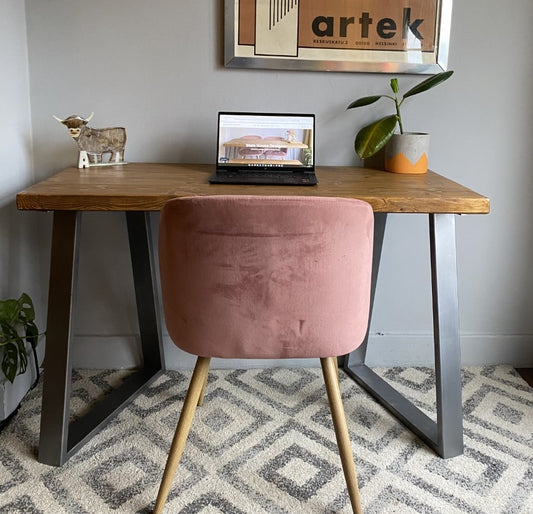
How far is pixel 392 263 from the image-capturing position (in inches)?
83.4

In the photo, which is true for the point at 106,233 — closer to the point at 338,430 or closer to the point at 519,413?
the point at 338,430

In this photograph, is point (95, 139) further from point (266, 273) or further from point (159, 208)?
point (266, 273)

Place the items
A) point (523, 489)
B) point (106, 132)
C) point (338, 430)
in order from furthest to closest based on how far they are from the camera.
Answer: point (106, 132), point (523, 489), point (338, 430)

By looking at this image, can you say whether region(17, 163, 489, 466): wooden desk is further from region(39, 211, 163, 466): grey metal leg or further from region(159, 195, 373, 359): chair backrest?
region(159, 195, 373, 359): chair backrest

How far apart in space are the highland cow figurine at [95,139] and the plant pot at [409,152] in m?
0.87

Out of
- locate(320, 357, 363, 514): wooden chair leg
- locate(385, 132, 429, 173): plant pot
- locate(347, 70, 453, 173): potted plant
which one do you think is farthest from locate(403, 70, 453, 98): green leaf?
locate(320, 357, 363, 514): wooden chair leg

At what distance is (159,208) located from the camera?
140 centimetres

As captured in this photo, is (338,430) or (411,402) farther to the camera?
(411,402)

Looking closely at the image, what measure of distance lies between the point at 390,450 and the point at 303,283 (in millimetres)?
718

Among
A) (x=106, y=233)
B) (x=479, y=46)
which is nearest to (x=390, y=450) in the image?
(x=106, y=233)

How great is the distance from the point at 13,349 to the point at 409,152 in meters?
1.34

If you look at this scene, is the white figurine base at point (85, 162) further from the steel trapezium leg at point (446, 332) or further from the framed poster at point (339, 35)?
the steel trapezium leg at point (446, 332)

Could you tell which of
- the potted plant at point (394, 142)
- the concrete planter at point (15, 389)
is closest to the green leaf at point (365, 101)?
the potted plant at point (394, 142)

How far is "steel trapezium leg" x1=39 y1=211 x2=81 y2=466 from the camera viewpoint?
58.1 inches
